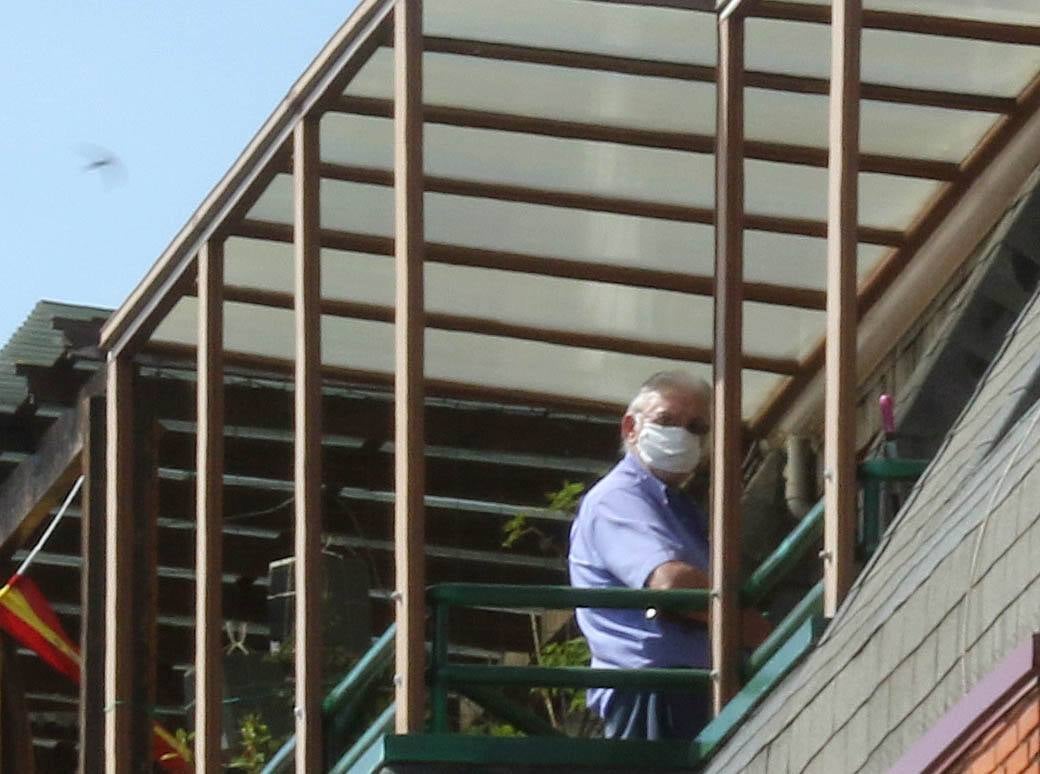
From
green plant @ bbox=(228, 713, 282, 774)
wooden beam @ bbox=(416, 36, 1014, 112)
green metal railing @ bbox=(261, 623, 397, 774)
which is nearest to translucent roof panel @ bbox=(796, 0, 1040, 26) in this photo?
wooden beam @ bbox=(416, 36, 1014, 112)

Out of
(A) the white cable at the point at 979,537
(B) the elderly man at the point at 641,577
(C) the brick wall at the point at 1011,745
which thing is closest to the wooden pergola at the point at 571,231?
(B) the elderly man at the point at 641,577

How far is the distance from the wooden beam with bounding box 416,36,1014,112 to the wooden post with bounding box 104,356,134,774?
236 cm

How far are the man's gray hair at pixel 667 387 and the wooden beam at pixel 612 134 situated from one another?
1.02 m

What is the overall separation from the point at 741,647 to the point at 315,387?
1764 mm

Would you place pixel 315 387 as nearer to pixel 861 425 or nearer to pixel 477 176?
pixel 477 176

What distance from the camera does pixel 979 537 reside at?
9227 mm

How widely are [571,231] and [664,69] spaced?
1.35 m

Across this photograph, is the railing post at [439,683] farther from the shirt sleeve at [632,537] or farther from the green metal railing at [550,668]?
the shirt sleeve at [632,537]

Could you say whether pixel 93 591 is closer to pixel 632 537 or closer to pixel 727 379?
pixel 632 537

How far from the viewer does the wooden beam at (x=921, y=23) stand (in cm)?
1173

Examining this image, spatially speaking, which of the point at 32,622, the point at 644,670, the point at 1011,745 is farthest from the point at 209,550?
the point at 1011,745

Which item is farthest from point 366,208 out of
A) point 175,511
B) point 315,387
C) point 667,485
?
point 175,511

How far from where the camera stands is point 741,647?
1097cm

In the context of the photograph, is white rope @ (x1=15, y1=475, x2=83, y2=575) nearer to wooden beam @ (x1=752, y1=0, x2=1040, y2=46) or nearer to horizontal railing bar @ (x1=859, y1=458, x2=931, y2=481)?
wooden beam @ (x1=752, y1=0, x2=1040, y2=46)
